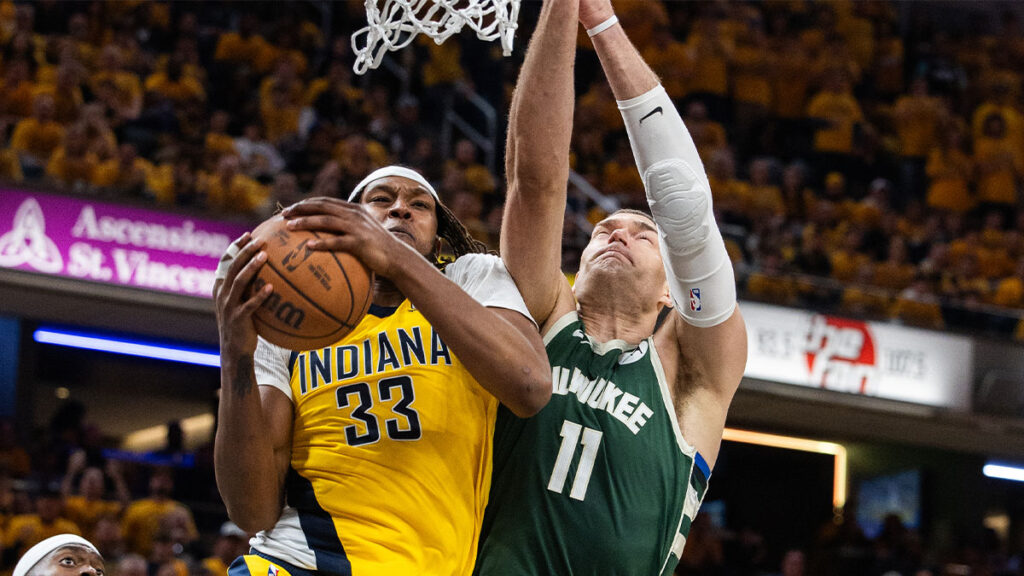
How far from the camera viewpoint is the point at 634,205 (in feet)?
41.1

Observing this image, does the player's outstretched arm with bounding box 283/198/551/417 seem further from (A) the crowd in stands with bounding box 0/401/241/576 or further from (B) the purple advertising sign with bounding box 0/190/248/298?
(B) the purple advertising sign with bounding box 0/190/248/298

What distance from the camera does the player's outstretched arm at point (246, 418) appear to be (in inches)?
114

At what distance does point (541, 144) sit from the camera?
11.1ft

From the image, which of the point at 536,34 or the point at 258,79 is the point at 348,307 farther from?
the point at 258,79

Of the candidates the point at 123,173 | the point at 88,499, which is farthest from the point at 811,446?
the point at 123,173

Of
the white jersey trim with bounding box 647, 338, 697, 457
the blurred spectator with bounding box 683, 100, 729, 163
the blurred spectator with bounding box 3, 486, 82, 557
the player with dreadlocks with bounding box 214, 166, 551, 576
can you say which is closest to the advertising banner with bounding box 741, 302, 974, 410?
the blurred spectator with bounding box 683, 100, 729, 163

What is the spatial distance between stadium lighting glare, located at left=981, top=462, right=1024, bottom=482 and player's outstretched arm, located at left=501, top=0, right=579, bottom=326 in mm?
13585

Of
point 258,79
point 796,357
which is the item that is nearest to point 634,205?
point 796,357

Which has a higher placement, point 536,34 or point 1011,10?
point 1011,10

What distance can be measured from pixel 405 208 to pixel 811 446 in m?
12.8

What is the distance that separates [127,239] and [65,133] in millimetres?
1059

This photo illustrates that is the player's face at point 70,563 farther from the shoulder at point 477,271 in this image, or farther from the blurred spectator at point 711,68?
the blurred spectator at point 711,68

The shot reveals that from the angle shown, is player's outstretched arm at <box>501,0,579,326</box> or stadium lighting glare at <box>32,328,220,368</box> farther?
stadium lighting glare at <box>32,328,220,368</box>

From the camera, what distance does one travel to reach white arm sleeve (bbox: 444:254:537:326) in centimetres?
331
